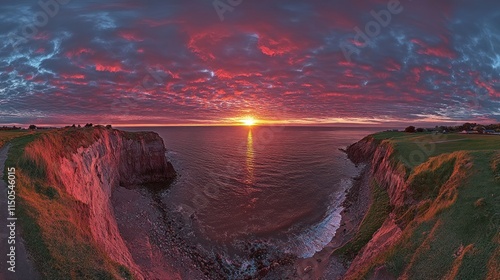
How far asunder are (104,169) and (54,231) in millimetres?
21206

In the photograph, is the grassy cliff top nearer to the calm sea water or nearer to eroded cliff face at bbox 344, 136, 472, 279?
the calm sea water

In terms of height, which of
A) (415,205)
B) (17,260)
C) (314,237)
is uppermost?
(415,205)

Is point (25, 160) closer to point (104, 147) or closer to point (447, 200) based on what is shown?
point (104, 147)

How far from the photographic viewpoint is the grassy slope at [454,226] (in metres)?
11.7

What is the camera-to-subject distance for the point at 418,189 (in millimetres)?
19891

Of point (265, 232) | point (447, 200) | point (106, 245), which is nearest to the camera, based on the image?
point (447, 200)

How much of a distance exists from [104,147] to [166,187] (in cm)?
1302

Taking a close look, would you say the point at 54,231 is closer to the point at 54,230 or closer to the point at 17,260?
the point at 54,230

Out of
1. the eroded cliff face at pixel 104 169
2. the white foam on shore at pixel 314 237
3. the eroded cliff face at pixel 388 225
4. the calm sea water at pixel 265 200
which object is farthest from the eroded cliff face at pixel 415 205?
the eroded cliff face at pixel 104 169

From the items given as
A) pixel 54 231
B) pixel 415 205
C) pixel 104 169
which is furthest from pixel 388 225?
pixel 104 169

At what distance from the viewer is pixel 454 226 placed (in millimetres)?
13766

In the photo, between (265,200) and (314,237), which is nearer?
(314,237)

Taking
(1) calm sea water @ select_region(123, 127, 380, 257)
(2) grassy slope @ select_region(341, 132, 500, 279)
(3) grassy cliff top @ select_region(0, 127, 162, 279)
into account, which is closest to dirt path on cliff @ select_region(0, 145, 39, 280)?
(3) grassy cliff top @ select_region(0, 127, 162, 279)

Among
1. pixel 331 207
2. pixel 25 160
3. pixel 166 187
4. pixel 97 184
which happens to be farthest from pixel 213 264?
pixel 166 187
